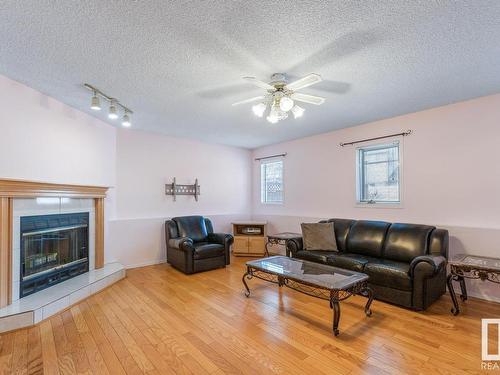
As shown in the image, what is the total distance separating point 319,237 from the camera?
159 inches

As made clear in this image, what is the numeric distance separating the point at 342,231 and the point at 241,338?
7.97 feet

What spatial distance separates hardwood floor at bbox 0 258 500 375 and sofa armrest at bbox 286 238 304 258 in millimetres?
821

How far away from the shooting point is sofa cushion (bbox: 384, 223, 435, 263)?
3254mm

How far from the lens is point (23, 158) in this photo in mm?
2900

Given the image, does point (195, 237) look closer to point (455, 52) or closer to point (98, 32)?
point (98, 32)

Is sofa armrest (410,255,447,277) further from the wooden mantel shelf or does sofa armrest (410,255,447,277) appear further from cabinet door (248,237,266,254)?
the wooden mantel shelf

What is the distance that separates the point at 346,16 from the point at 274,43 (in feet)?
1.77

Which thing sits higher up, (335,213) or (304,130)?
(304,130)

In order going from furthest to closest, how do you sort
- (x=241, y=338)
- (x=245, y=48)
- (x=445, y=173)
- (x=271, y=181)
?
(x=271, y=181)
(x=445, y=173)
(x=241, y=338)
(x=245, y=48)

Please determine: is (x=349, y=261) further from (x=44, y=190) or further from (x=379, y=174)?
(x=44, y=190)

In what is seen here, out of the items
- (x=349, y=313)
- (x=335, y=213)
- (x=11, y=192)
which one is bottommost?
(x=349, y=313)

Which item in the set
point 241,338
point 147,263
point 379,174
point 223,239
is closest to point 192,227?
point 223,239

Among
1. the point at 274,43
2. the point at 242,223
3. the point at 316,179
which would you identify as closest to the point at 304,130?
the point at 316,179

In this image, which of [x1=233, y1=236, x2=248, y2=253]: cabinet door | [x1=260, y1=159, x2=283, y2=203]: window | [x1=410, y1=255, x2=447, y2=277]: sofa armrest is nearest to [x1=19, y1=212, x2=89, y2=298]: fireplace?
[x1=233, y1=236, x2=248, y2=253]: cabinet door
